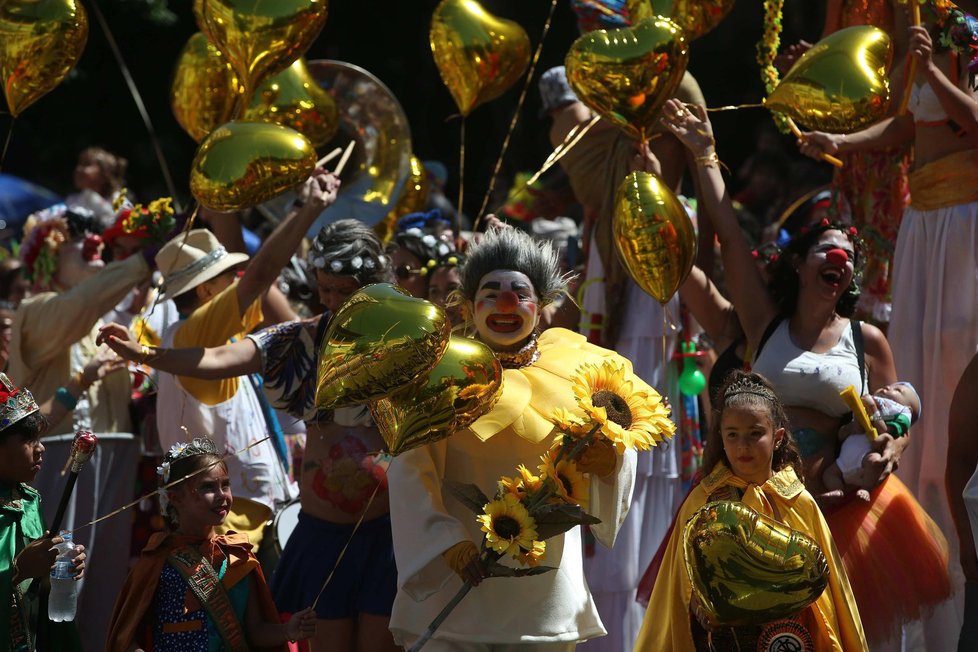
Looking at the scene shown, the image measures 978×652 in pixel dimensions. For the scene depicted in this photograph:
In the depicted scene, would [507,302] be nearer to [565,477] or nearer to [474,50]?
[565,477]

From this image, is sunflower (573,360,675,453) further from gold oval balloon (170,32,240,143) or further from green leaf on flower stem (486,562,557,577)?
gold oval balloon (170,32,240,143)

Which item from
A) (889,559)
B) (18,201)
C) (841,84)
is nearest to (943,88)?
(841,84)

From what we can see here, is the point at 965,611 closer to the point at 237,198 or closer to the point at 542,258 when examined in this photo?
the point at 542,258

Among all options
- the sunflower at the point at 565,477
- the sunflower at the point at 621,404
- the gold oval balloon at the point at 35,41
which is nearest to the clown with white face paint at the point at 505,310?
the sunflower at the point at 621,404

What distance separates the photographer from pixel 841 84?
16.0ft

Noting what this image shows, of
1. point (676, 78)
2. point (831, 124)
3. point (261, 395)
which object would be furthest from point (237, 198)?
point (831, 124)

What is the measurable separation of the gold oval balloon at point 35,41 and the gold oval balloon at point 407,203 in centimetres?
169

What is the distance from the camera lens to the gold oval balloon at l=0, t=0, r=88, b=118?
5289mm

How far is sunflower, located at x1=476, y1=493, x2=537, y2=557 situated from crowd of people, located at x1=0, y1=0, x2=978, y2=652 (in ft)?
0.07

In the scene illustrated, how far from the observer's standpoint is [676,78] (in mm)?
5027

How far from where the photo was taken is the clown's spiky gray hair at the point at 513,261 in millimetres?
4582

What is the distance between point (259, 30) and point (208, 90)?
0.95m

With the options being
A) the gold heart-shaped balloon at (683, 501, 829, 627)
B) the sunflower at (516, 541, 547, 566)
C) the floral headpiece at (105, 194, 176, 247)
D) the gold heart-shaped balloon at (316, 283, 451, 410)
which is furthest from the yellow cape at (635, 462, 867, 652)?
the floral headpiece at (105, 194, 176, 247)

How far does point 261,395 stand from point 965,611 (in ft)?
9.16
